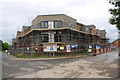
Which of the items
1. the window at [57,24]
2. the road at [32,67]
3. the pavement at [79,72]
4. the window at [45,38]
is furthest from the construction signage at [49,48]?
the pavement at [79,72]

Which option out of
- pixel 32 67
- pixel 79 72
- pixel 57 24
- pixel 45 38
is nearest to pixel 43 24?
pixel 57 24

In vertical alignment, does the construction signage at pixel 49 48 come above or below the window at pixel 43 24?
below

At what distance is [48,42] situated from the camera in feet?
81.2

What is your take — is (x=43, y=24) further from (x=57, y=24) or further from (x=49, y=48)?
(x=49, y=48)

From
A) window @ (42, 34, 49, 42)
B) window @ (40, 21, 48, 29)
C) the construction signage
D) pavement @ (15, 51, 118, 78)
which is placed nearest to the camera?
pavement @ (15, 51, 118, 78)

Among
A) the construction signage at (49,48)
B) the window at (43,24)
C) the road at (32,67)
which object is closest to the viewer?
the road at (32,67)

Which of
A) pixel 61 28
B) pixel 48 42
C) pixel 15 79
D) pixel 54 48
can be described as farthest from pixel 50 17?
pixel 15 79

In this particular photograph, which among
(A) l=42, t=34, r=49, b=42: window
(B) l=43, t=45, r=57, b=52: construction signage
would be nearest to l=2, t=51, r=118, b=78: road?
(B) l=43, t=45, r=57, b=52: construction signage

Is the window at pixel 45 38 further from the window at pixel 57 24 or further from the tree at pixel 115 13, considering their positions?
the tree at pixel 115 13

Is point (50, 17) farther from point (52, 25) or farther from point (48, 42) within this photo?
point (48, 42)

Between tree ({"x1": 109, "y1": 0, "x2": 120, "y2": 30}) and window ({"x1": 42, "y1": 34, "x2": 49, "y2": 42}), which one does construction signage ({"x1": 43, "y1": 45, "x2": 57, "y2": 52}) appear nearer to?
window ({"x1": 42, "y1": 34, "x2": 49, "y2": 42})

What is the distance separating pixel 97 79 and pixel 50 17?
73.1 ft

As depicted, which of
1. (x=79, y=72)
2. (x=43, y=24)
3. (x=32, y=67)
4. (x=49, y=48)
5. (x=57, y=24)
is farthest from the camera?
(x=43, y=24)

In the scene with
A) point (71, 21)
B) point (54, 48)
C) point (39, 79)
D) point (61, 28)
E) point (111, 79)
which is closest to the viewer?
point (111, 79)
